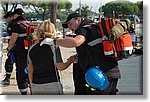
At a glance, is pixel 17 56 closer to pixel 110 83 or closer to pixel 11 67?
pixel 11 67

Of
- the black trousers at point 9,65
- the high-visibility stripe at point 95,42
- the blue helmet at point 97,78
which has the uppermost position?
the high-visibility stripe at point 95,42

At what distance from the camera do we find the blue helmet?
324 cm

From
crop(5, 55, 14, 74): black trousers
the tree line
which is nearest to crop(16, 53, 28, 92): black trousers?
the tree line

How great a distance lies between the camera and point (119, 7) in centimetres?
388

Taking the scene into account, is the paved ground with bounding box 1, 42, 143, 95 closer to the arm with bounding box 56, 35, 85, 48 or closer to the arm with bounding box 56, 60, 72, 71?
the arm with bounding box 56, 60, 72, 71

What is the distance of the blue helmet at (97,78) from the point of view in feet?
10.6

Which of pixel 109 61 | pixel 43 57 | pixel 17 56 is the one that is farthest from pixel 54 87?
pixel 17 56

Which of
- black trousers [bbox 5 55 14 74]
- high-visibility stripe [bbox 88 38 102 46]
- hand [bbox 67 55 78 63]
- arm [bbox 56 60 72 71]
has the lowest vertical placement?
black trousers [bbox 5 55 14 74]

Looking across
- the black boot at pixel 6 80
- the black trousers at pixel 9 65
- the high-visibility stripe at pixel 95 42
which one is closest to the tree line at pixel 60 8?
the high-visibility stripe at pixel 95 42

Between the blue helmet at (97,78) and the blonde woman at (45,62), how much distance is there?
270 millimetres

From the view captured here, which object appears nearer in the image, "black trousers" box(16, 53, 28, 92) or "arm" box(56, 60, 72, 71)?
"arm" box(56, 60, 72, 71)

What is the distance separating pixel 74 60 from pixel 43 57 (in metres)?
0.34

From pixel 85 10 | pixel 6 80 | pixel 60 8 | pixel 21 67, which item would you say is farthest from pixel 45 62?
pixel 6 80

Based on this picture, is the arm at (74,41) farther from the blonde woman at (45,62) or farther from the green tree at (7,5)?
the green tree at (7,5)
